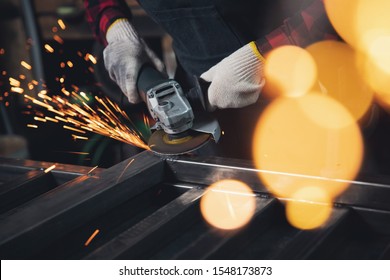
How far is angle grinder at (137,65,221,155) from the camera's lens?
4.84ft

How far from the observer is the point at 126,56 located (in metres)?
1.86

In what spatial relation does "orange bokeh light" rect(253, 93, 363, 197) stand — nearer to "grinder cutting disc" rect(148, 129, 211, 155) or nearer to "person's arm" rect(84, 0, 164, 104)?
"grinder cutting disc" rect(148, 129, 211, 155)

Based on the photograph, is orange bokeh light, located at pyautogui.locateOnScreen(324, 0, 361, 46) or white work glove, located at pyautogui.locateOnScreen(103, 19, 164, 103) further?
white work glove, located at pyautogui.locateOnScreen(103, 19, 164, 103)

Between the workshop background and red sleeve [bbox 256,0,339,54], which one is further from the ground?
red sleeve [bbox 256,0,339,54]

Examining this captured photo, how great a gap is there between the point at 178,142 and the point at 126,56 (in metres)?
0.51

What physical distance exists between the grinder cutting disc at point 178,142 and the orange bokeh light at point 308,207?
1.29ft

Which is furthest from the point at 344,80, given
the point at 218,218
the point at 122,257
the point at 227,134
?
the point at 122,257

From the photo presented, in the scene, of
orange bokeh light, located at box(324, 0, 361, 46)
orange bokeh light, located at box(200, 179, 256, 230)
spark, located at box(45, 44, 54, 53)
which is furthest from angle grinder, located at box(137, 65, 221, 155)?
spark, located at box(45, 44, 54, 53)

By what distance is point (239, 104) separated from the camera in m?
1.69

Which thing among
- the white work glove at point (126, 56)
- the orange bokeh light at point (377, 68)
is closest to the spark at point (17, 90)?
the white work glove at point (126, 56)

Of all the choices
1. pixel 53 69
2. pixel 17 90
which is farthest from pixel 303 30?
pixel 17 90

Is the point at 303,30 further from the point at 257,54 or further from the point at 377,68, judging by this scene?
the point at 377,68

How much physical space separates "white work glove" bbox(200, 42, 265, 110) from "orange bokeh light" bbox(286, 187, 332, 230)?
0.52 meters

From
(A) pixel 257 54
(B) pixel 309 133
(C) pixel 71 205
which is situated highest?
(A) pixel 257 54
